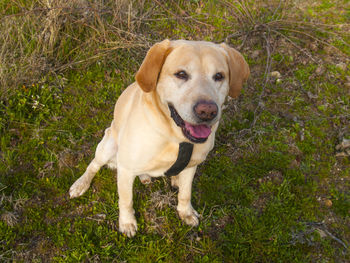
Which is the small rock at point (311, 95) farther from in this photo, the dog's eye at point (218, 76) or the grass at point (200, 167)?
the dog's eye at point (218, 76)

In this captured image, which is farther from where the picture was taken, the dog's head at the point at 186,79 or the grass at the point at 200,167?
the grass at the point at 200,167

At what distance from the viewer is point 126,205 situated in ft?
8.69

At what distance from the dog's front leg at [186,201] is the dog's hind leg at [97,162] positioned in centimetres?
76

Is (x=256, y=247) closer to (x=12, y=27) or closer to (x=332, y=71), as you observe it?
(x=332, y=71)

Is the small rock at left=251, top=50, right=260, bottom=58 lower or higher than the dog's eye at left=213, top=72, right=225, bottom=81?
lower

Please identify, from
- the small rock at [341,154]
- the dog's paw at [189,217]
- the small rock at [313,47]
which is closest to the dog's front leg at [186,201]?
the dog's paw at [189,217]

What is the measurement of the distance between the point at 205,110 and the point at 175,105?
9.2 inches

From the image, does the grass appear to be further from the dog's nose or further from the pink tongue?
the dog's nose

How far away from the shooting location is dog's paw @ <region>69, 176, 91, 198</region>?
2.98m

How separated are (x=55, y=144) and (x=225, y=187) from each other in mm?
2150

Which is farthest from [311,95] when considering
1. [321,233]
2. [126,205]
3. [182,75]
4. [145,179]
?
[126,205]

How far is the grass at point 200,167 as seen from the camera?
8.93 ft

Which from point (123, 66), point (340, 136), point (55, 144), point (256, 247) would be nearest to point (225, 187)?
point (256, 247)

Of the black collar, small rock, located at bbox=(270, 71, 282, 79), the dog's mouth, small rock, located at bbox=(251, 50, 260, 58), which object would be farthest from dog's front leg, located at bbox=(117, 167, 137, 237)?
small rock, located at bbox=(251, 50, 260, 58)
